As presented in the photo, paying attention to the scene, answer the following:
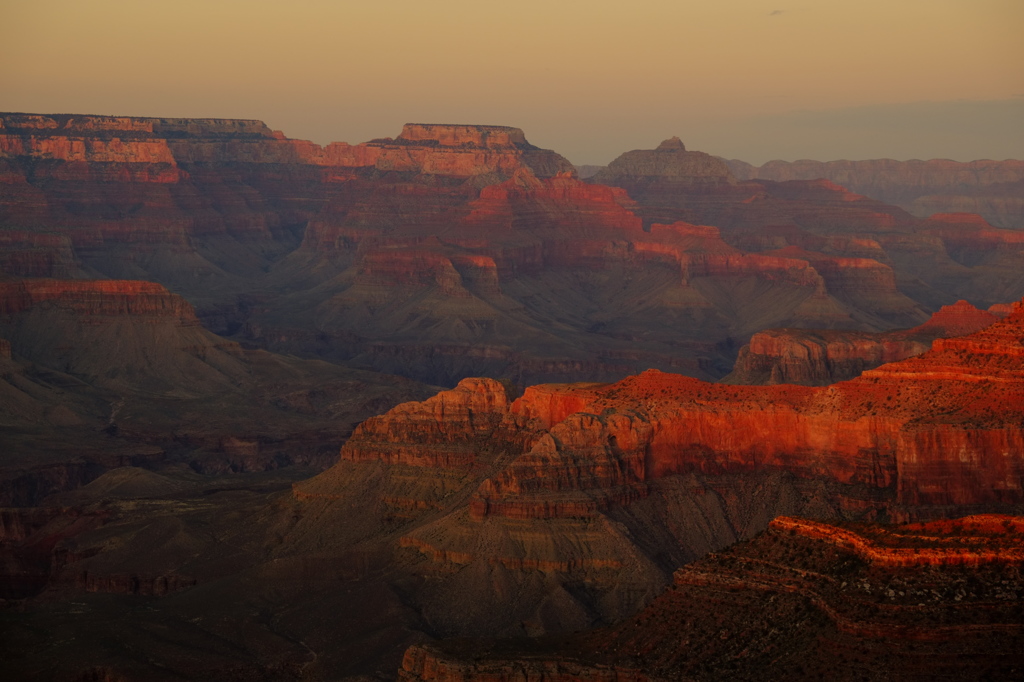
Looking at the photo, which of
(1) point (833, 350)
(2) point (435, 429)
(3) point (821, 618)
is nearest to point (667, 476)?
(2) point (435, 429)

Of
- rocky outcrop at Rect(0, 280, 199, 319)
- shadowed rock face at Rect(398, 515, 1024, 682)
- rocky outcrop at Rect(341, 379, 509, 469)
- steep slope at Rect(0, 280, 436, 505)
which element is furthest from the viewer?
rocky outcrop at Rect(0, 280, 199, 319)

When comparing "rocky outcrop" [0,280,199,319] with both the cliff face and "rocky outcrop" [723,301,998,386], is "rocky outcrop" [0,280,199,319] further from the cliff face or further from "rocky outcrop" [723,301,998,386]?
the cliff face

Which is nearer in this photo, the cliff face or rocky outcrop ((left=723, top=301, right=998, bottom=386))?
the cliff face

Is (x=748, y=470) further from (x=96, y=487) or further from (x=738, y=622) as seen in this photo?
(x=96, y=487)

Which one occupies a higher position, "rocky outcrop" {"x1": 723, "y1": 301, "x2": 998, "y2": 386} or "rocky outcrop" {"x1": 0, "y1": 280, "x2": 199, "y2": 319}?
"rocky outcrop" {"x1": 0, "y1": 280, "x2": 199, "y2": 319}

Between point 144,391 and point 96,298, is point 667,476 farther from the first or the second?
point 96,298

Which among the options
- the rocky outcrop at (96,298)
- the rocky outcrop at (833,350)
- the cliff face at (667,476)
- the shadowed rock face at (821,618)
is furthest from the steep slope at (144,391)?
the shadowed rock face at (821,618)

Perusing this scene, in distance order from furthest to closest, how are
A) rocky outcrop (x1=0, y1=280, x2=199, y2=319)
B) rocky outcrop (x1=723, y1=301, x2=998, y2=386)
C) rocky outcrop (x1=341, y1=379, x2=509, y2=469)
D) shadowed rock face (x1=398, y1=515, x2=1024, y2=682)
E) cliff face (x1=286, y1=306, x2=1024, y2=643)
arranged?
1. rocky outcrop (x1=0, y1=280, x2=199, y2=319)
2. rocky outcrop (x1=723, y1=301, x2=998, y2=386)
3. rocky outcrop (x1=341, y1=379, x2=509, y2=469)
4. cliff face (x1=286, y1=306, x2=1024, y2=643)
5. shadowed rock face (x1=398, y1=515, x2=1024, y2=682)

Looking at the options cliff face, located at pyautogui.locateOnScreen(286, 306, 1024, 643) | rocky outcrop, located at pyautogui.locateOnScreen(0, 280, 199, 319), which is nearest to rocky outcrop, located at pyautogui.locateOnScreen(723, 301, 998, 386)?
cliff face, located at pyautogui.locateOnScreen(286, 306, 1024, 643)
